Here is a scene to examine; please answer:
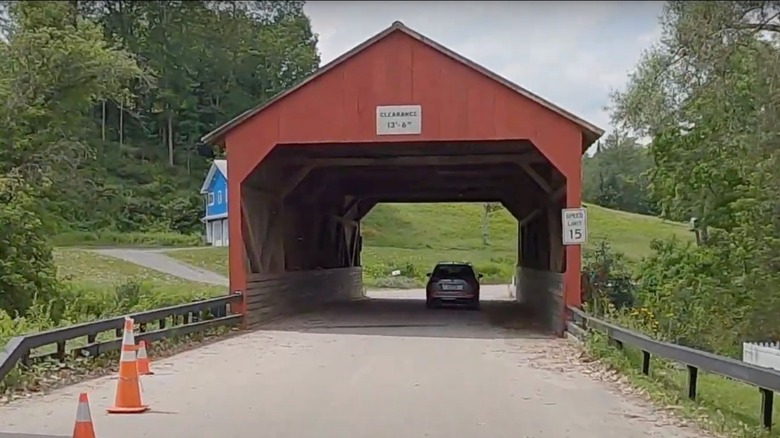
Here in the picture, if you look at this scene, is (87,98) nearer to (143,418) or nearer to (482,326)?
(482,326)

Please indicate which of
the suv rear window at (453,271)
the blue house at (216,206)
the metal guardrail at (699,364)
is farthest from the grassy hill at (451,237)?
the metal guardrail at (699,364)

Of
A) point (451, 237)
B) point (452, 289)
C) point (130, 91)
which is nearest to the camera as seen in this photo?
point (452, 289)

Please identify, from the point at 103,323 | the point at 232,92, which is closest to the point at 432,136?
Result: the point at 103,323

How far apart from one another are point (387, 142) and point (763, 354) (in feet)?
26.5

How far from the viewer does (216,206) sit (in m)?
61.3

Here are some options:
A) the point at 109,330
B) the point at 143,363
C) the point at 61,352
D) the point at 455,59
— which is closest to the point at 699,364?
the point at 143,363

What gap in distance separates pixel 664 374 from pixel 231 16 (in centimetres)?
4394

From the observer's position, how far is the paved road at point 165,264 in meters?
38.4

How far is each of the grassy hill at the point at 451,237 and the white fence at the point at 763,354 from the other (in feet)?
93.6

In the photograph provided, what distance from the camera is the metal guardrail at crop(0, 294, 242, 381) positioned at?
10523mm

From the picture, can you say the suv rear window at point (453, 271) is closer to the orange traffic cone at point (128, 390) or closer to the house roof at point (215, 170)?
the orange traffic cone at point (128, 390)

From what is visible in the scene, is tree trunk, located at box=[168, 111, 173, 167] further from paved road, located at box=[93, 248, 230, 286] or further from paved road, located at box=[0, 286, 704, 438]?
paved road, located at box=[0, 286, 704, 438]

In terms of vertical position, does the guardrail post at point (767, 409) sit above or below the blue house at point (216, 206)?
below

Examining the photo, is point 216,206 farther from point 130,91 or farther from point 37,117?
point 37,117
